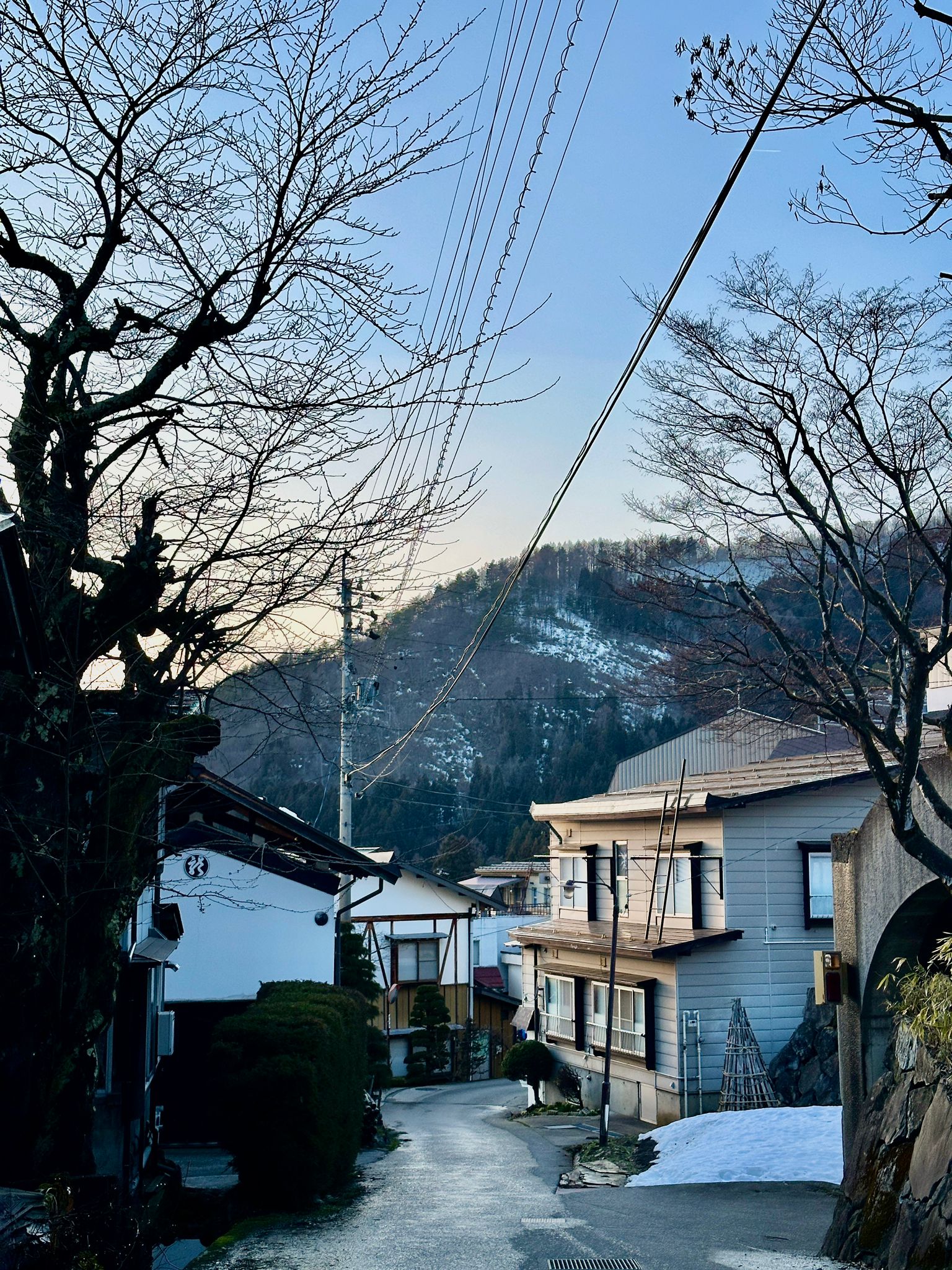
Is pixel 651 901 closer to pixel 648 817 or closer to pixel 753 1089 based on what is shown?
pixel 648 817

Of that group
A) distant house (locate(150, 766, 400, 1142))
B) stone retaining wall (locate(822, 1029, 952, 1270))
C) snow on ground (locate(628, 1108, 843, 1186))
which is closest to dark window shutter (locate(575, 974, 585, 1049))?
snow on ground (locate(628, 1108, 843, 1186))

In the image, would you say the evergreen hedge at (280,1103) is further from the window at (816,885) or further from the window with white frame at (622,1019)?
the window at (816,885)

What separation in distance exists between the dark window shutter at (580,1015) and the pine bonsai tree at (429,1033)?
412 inches

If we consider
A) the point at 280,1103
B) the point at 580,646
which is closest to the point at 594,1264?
the point at 280,1103

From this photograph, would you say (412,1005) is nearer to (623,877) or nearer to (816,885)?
(623,877)

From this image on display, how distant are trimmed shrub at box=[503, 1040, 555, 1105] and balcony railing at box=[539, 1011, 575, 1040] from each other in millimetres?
512

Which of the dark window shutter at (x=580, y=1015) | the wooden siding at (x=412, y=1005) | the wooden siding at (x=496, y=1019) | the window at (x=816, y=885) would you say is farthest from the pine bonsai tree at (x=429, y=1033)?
the window at (x=816, y=885)

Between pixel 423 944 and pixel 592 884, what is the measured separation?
14.0 m

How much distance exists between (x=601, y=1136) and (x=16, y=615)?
15.5m

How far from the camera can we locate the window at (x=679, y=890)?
901 inches

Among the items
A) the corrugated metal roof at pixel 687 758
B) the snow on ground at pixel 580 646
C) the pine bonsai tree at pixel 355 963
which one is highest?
the snow on ground at pixel 580 646

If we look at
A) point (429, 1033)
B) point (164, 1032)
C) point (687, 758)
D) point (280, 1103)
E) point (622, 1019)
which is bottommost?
point (429, 1033)

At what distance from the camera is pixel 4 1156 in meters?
6.49

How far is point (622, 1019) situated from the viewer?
2367cm
